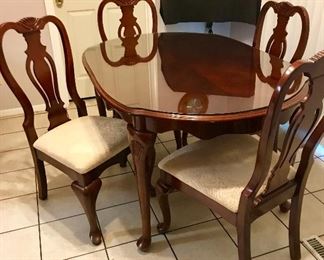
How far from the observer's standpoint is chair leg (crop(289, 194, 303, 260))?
1.49 meters

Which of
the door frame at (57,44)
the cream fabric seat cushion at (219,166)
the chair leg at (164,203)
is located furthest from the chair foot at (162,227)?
the door frame at (57,44)

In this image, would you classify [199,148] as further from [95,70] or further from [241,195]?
[95,70]

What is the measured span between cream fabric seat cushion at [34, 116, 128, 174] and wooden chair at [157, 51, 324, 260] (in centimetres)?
31

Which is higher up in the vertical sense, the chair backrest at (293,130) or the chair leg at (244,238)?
the chair backrest at (293,130)

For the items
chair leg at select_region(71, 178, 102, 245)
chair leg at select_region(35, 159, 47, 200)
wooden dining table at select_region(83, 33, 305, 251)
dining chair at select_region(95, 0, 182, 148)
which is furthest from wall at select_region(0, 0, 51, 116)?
chair leg at select_region(71, 178, 102, 245)

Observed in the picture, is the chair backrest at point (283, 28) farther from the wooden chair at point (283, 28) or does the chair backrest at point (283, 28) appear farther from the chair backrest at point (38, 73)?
Result: the chair backrest at point (38, 73)

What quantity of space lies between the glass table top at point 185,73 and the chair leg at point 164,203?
1.39ft

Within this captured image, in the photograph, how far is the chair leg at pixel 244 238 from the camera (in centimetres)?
129

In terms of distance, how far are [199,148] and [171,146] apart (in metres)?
0.95

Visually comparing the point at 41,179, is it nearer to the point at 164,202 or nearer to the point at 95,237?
the point at 95,237

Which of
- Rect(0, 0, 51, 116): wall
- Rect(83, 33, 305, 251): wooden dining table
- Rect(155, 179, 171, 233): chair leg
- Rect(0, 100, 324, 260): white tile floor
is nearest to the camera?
Rect(83, 33, 305, 251): wooden dining table

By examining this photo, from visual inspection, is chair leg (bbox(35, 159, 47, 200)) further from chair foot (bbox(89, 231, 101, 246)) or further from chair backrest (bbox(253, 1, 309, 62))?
chair backrest (bbox(253, 1, 309, 62))

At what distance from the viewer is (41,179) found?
6.48ft

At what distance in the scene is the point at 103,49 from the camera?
2059mm
